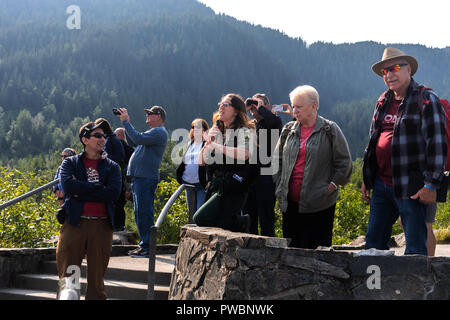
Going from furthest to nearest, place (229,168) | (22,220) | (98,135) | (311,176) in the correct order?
(22,220) → (98,135) → (229,168) → (311,176)

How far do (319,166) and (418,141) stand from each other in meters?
0.87

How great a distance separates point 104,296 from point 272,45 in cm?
18614

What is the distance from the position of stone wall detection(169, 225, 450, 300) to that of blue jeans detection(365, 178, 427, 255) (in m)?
0.30

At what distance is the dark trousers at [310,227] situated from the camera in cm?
464

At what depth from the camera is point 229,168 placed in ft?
16.1

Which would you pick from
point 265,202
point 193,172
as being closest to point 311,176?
point 265,202

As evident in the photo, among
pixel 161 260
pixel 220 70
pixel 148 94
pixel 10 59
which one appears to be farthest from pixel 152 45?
pixel 161 260

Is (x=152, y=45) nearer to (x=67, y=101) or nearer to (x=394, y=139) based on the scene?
(x=67, y=101)

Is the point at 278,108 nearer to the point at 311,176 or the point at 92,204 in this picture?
the point at 311,176

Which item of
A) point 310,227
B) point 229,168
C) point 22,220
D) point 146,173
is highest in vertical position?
point 229,168

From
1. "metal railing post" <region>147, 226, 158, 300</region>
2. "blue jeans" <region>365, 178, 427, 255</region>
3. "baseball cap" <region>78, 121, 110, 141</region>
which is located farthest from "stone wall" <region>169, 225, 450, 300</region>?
"baseball cap" <region>78, 121, 110, 141</region>

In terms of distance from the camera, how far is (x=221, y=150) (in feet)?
16.1

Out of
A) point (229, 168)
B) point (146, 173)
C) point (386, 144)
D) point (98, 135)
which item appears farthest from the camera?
point (146, 173)

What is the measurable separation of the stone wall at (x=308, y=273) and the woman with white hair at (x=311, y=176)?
68 centimetres
